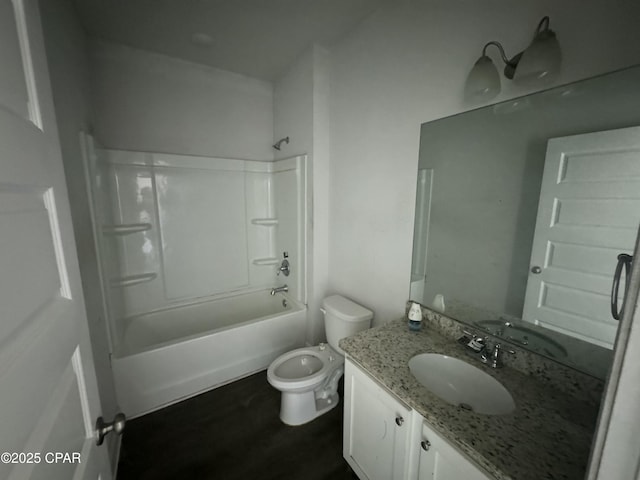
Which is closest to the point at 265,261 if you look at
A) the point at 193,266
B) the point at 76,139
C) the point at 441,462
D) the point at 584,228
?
the point at 193,266

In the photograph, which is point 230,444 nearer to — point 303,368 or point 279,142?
point 303,368

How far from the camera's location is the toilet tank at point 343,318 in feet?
5.97

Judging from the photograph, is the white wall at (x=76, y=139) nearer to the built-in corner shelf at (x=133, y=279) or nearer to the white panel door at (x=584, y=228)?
the built-in corner shelf at (x=133, y=279)

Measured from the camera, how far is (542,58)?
0.94 metres

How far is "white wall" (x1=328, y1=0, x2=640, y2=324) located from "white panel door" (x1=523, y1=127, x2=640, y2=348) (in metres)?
0.28

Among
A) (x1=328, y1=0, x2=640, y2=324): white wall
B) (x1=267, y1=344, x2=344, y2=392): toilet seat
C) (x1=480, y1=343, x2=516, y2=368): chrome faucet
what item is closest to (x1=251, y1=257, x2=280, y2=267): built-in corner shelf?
(x1=328, y1=0, x2=640, y2=324): white wall

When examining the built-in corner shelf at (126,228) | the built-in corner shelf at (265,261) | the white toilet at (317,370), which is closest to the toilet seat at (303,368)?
the white toilet at (317,370)

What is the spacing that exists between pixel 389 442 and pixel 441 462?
266mm

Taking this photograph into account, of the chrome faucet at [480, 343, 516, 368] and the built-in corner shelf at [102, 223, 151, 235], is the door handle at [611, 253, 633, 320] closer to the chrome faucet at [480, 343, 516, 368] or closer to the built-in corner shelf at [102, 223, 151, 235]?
the chrome faucet at [480, 343, 516, 368]

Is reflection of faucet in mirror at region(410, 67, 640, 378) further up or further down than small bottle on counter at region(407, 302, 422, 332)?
further up

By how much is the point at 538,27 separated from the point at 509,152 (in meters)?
0.45

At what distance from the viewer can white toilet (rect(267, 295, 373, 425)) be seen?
1.71m

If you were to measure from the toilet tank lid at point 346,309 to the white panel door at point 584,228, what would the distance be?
97 cm

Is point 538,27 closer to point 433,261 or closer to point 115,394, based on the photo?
point 433,261
